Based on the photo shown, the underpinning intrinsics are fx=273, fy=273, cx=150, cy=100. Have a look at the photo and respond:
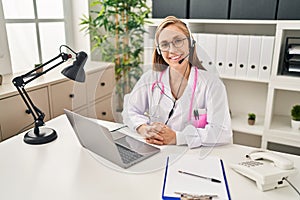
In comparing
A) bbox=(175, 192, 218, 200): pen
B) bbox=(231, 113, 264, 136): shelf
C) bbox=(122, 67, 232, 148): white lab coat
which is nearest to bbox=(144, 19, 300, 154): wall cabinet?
bbox=(231, 113, 264, 136): shelf

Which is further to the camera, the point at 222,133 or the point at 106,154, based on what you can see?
the point at 222,133

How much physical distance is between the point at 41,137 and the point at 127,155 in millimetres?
417

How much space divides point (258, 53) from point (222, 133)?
0.99 metres

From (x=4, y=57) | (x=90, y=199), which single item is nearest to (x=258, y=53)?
(x=90, y=199)

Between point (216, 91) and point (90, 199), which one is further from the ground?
point (216, 91)

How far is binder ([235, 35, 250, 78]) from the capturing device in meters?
1.90

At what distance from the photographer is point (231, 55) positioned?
1967mm

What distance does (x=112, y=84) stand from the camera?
116 centimetres

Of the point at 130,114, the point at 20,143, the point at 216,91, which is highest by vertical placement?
the point at 216,91

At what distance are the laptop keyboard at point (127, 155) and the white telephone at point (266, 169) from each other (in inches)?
14.0

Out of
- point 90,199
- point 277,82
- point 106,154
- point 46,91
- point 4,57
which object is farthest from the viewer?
point 4,57

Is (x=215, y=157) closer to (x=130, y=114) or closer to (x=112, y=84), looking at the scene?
(x=130, y=114)

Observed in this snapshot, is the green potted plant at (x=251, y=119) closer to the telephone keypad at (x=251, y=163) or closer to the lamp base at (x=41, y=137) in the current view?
the telephone keypad at (x=251, y=163)

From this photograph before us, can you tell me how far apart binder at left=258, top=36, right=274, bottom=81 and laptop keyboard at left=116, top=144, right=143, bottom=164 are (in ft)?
4.12
